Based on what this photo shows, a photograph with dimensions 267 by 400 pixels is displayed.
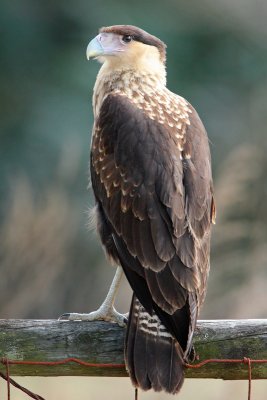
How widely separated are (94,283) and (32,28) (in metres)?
2.80

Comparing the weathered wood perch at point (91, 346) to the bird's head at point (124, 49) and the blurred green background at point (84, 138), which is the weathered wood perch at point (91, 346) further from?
the blurred green background at point (84, 138)

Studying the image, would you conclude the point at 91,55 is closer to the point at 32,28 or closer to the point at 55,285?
the point at 55,285

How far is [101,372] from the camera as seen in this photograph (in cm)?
428

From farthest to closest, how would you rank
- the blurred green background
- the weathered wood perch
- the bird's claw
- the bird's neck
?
the blurred green background, the bird's neck, the bird's claw, the weathered wood perch

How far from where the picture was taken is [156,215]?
4.62 m

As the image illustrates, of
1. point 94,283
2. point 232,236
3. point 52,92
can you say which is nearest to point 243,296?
point 232,236

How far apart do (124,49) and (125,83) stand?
19 centimetres

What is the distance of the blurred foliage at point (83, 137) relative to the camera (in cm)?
827

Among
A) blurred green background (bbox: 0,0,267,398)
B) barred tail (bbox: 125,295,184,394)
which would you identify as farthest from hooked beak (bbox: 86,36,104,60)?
blurred green background (bbox: 0,0,267,398)

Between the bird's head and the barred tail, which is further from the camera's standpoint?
the bird's head

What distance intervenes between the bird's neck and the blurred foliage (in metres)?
2.73

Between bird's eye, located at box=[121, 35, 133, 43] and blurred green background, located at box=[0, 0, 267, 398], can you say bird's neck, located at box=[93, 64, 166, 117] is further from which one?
blurred green background, located at box=[0, 0, 267, 398]

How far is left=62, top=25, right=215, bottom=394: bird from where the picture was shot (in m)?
4.36

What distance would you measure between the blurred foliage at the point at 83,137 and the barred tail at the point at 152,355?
3.53 meters
